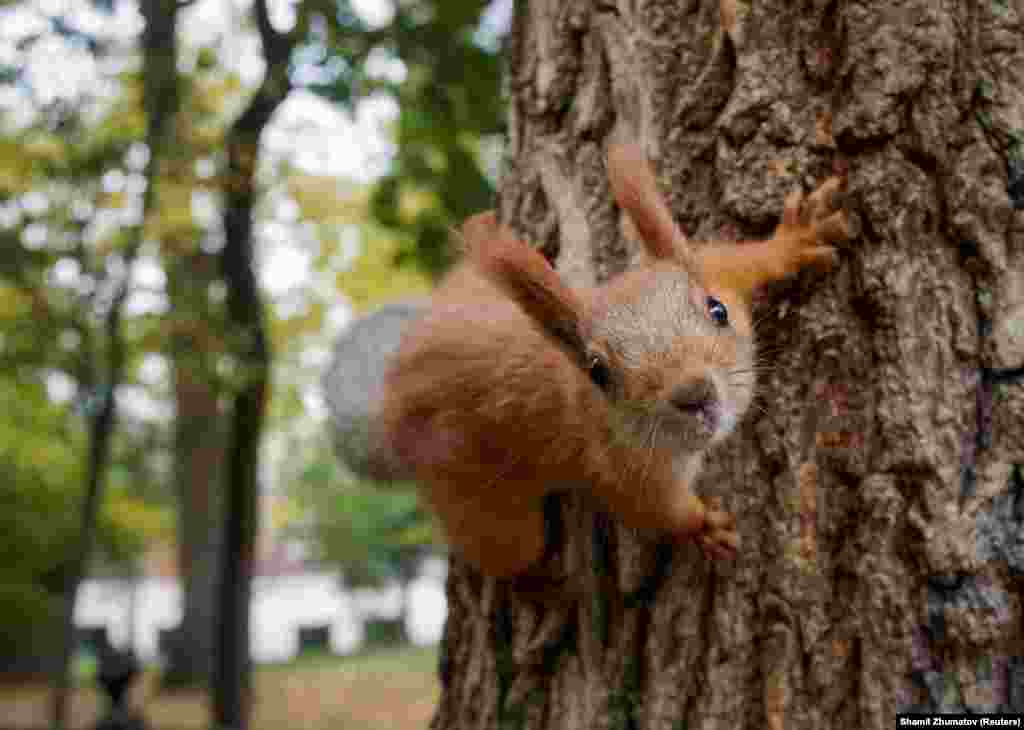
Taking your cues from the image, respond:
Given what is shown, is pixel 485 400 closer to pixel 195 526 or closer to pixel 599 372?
pixel 599 372

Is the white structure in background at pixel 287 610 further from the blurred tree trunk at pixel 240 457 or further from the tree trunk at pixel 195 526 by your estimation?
the blurred tree trunk at pixel 240 457

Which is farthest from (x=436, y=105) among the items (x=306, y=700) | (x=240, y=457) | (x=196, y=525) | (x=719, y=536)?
(x=196, y=525)

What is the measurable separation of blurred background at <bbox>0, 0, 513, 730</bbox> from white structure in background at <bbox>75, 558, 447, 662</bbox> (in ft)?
2.36

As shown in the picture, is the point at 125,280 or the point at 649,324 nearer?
the point at 649,324

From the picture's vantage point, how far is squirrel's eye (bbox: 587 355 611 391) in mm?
1468

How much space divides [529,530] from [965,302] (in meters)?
0.89

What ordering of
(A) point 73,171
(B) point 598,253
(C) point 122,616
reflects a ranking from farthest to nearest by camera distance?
(C) point 122,616
(A) point 73,171
(B) point 598,253

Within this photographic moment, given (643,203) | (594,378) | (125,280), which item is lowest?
(594,378)

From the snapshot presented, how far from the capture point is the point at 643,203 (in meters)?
1.46

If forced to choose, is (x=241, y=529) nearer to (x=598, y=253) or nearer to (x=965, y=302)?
(x=598, y=253)

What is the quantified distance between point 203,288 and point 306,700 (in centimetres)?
403

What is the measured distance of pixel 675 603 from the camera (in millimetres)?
1532

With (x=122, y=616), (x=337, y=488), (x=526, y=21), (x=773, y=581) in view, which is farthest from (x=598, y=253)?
(x=122, y=616)

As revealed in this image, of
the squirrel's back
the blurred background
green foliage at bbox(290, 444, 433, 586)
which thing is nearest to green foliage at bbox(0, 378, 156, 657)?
the blurred background
